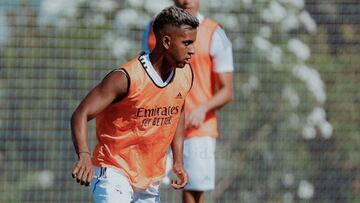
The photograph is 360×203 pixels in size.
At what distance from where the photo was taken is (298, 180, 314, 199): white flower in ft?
34.1

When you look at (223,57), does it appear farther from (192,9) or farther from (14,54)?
(14,54)

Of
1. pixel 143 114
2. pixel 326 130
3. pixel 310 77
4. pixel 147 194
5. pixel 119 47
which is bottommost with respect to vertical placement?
pixel 147 194

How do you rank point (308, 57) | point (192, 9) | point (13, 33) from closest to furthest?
point (192, 9)
point (13, 33)
point (308, 57)

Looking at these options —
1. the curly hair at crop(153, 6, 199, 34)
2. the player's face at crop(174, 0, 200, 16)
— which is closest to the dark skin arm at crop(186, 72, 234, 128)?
the player's face at crop(174, 0, 200, 16)

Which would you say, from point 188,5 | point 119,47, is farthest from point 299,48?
point 188,5

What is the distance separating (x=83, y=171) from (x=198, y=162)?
2396 millimetres

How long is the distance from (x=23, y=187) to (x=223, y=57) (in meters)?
2.83

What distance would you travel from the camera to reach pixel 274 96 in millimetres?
10281

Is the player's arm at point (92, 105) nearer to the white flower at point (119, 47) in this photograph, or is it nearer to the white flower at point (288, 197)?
the white flower at point (119, 47)

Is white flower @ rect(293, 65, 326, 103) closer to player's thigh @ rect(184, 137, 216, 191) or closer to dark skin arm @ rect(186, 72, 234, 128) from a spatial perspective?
dark skin arm @ rect(186, 72, 234, 128)

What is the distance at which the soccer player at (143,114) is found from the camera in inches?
230

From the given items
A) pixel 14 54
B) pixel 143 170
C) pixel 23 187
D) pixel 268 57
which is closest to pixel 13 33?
pixel 14 54

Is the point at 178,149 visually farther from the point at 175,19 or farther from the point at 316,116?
the point at 316,116

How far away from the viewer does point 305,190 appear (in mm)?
10398
